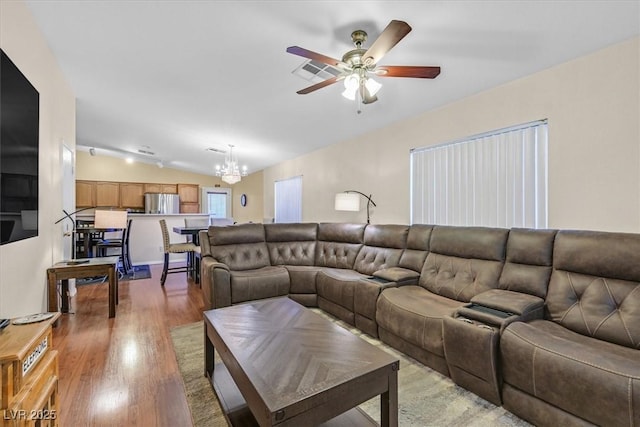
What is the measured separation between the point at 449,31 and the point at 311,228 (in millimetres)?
2970

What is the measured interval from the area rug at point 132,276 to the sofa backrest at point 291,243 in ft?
8.97

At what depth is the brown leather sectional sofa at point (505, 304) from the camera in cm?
148

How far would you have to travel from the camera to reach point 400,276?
2.87 m

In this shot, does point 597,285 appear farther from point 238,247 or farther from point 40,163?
point 40,163

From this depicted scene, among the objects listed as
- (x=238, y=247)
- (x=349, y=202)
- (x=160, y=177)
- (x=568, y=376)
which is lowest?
(x=568, y=376)

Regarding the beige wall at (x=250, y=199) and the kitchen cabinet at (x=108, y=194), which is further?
the beige wall at (x=250, y=199)

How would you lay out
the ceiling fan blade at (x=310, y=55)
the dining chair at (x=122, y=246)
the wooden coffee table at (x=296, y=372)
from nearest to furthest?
the wooden coffee table at (x=296, y=372) → the ceiling fan blade at (x=310, y=55) → the dining chair at (x=122, y=246)

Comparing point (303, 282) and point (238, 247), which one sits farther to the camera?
point (238, 247)

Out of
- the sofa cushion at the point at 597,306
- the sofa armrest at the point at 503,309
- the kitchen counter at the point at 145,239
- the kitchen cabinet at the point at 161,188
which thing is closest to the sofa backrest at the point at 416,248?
the sofa armrest at the point at 503,309

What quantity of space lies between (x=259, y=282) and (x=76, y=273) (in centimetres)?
192

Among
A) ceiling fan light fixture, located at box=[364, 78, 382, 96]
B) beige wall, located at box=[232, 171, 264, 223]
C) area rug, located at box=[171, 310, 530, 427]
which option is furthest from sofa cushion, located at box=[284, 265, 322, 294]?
beige wall, located at box=[232, 171, 264, 223]

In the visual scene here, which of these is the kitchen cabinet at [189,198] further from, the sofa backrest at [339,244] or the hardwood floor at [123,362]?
the sofa backrest at [339,244]

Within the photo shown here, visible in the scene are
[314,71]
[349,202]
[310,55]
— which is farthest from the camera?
[349,202]

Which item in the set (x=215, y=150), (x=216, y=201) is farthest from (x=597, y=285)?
(x=216, y=201)
